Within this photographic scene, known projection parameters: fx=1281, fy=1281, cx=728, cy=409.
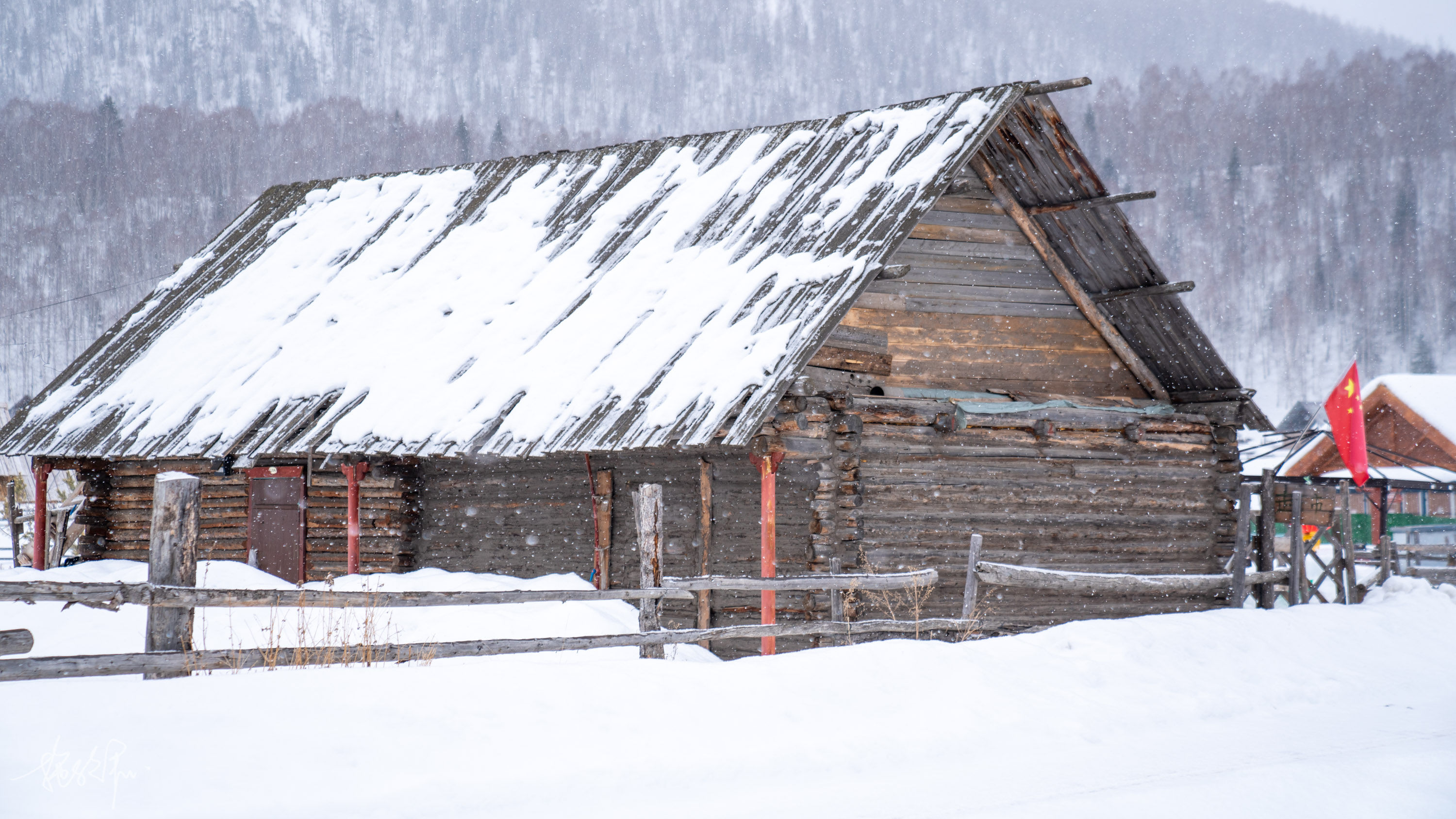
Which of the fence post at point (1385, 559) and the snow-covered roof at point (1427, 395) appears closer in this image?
the fence post at point (1385, 559)

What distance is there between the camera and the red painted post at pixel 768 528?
12.6 metres

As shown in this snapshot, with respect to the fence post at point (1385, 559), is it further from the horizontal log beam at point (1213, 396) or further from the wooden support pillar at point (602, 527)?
the wooden support pillar at point (602, 527)

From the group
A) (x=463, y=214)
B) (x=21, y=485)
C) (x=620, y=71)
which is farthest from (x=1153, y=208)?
(x=463, y=214)

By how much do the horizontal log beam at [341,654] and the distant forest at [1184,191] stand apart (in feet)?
281

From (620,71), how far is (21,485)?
139m

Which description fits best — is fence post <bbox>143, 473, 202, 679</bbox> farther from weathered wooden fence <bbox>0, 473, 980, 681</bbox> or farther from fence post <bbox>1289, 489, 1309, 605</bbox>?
fence post <bbox>1289, 489, 1309, 605</bbox>

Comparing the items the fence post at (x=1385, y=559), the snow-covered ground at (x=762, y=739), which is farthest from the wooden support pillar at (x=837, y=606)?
the fence post at (x=1385, y=559)

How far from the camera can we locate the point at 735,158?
17.5 m

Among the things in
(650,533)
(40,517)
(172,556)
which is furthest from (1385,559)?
(40,517)

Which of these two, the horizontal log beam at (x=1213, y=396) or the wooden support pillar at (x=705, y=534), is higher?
the horizontal log beam at (x=1213, y=396)

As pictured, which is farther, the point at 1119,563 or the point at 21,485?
the point at 21,485

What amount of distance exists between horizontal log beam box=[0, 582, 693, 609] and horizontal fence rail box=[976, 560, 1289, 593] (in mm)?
3037

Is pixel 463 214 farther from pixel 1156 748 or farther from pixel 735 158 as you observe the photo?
pixel 1156 748

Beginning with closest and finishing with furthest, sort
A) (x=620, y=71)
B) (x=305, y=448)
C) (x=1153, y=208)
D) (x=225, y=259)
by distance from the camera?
1. (x=305, y=448)
2. (x=225, y=259)
3. (x=1153, y=208)
4. (x=620, y=71)
